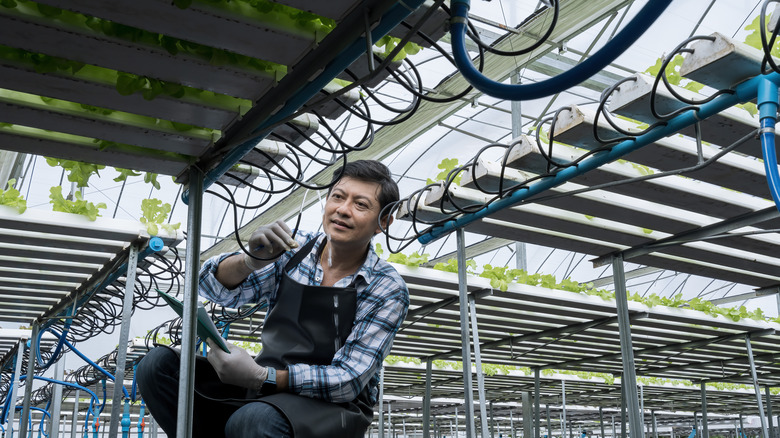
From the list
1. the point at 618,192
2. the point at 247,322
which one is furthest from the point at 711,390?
the point at 618,192

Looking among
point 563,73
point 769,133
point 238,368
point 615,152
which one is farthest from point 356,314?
point 615,152

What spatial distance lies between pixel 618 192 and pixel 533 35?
4408 millimetres

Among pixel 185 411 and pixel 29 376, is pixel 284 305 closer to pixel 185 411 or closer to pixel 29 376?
pixel 185 411

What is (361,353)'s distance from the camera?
1.84 meters

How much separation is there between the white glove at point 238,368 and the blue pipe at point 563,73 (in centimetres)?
88

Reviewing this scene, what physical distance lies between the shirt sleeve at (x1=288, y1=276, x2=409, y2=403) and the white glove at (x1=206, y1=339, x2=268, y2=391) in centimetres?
10

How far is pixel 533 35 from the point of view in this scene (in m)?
7.59

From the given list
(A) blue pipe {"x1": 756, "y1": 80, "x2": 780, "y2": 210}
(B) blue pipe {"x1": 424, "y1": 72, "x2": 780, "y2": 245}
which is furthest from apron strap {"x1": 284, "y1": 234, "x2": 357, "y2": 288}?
(B) blue pipe {"x1": 424, "y1": 72, "x2": 780, "y2": 245}

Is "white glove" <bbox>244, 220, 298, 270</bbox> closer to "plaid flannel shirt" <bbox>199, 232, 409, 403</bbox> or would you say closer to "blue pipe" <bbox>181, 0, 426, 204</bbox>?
"plaid flannel shirt" <bbox>199, 232, 409, 403</bbox>

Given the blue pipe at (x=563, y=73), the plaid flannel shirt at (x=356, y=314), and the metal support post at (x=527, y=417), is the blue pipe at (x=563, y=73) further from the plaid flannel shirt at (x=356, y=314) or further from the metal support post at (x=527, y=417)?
the metal support post at (x=527, y=417)

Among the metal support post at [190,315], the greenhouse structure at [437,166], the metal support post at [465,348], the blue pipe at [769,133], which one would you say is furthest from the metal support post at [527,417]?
the metal support post at [190,315]

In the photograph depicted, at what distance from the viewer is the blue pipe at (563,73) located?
3.53ft

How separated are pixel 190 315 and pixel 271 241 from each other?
432 mm

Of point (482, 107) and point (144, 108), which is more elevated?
point (482, 107)
